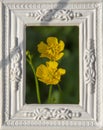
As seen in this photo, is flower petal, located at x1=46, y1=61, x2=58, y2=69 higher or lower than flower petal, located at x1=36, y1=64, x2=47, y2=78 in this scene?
higher

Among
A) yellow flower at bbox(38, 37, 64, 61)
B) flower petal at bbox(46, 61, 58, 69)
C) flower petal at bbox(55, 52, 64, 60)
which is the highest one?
yellow flower at bbox(38, 37, 64, 61)

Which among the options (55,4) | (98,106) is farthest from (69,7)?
(98,106)
